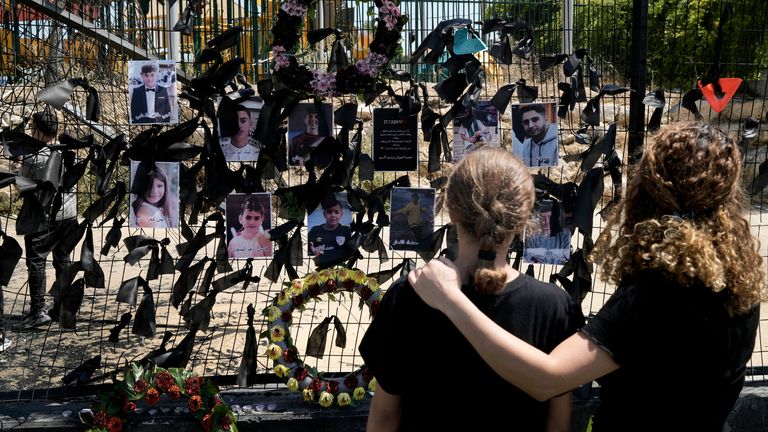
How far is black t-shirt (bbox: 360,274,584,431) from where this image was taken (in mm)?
2332

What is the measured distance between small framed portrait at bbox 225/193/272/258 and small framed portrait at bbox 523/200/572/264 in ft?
4.13

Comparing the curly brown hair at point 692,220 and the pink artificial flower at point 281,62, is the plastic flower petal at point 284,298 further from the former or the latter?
the curly brown hair at point 692,220

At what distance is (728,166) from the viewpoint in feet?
7.26

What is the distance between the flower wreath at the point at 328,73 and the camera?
4008 millimetres

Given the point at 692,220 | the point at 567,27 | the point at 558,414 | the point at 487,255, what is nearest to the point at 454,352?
the point at 487,255

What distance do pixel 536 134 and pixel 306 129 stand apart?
1.10 m

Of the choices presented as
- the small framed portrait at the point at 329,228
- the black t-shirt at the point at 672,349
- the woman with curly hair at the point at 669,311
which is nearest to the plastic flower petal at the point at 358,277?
the small framed portrait at the point at 329,228

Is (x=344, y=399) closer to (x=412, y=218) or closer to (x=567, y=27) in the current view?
(x=412, y=218)

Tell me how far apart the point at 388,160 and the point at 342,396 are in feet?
3.82

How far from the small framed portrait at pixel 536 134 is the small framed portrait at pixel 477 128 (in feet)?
0.33

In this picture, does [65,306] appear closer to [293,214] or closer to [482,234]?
[293,214]

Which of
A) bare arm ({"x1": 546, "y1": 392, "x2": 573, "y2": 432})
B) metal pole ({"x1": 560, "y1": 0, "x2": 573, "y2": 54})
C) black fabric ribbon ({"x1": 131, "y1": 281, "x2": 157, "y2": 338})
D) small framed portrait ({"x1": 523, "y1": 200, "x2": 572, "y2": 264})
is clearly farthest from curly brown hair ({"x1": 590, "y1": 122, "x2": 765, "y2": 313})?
black fabric ribbon ({"x1": 131, "y1": 281, "x2": 157, "y2": 338})

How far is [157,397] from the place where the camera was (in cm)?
411

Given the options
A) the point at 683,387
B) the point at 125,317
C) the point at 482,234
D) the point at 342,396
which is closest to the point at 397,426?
the point at 482,234
